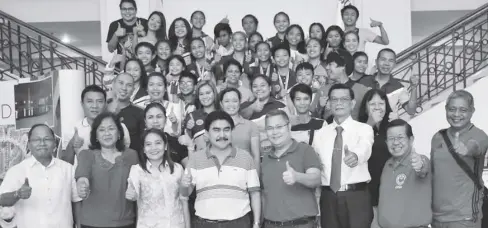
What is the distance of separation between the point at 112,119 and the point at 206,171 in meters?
0.77

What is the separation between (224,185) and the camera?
448 centimetres

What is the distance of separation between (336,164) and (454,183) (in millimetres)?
774

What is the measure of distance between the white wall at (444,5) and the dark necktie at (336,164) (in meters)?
6.99

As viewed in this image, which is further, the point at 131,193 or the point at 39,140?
the point at 39,140

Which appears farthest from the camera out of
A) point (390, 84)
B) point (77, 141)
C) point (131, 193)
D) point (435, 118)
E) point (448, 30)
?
point (448, 30)

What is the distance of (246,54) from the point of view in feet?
22.5

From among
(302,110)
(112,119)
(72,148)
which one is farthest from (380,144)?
(72,148)

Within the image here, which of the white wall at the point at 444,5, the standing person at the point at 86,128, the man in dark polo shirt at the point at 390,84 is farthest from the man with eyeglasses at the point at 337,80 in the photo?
the white wall at the point at 444,5

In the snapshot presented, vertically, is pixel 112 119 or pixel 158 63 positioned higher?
pixel 158 63

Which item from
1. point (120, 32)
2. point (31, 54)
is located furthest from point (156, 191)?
point (31, 54)

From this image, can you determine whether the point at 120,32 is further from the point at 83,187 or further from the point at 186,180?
the point at 186,180

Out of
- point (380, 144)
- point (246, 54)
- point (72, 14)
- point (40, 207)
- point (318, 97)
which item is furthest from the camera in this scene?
point (72, 14)

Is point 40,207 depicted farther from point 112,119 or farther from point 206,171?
point 206,171

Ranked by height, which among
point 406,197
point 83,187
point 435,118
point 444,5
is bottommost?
point 406,197
